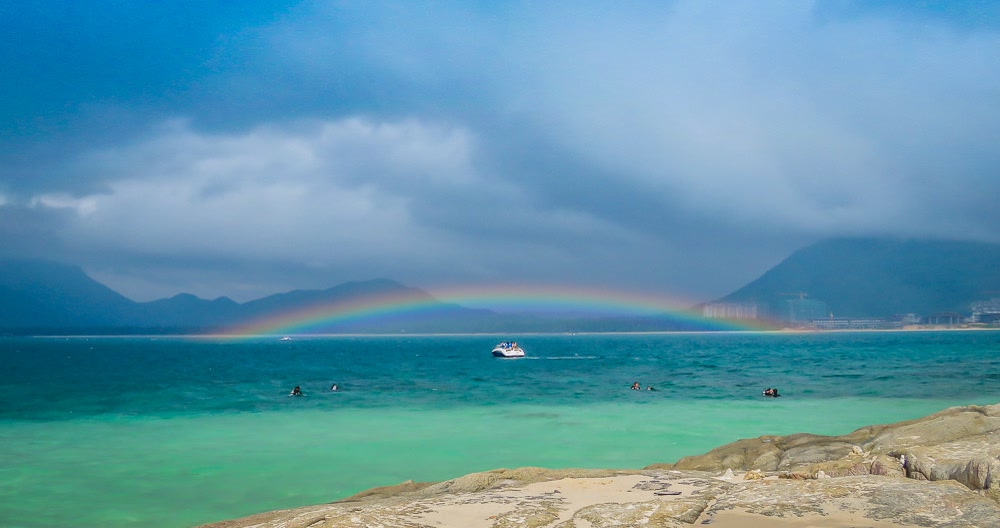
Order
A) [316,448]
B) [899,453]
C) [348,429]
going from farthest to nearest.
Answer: [348,429], [316,448], [899,453]

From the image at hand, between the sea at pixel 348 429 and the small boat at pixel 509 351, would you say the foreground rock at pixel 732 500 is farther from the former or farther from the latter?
the small boat at pixel 509 351

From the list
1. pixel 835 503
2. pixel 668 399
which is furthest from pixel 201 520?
pixel 668 399

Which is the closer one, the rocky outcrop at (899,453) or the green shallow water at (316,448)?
the rocky outcrop at (899,453)

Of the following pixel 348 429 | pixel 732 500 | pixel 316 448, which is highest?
pixel 732 500

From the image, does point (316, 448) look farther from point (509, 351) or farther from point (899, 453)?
point (509, 351)

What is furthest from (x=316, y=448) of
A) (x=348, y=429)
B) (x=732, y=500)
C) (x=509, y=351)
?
(x=509, y=351)

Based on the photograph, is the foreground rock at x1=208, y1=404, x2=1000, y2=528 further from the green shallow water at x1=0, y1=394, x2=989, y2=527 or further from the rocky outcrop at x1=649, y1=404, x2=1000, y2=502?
the green shallow water at x1=0, y1=394, x2=989, y2=527

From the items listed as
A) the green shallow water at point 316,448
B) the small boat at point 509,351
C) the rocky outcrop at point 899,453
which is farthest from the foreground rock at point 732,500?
the small boat at point 509,351

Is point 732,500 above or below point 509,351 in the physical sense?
above

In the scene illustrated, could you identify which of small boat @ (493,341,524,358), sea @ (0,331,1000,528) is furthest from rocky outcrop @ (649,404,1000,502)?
small boat @ (493,341,524,358)
